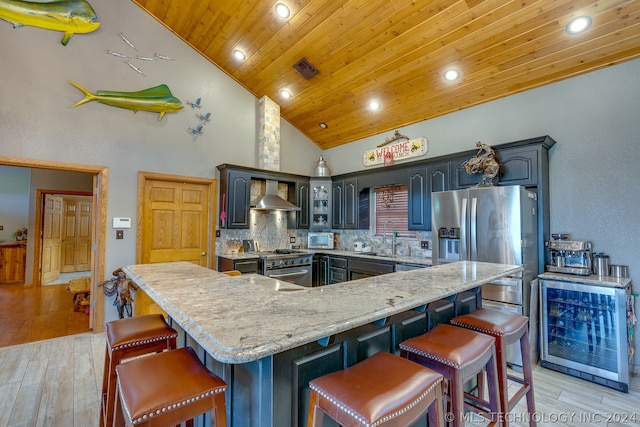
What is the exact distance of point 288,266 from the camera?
460cm

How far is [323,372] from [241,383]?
34 centimetres

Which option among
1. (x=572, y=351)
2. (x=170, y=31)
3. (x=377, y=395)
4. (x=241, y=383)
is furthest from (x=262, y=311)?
(x=170, y=31)

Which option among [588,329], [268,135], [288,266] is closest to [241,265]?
[288,266]

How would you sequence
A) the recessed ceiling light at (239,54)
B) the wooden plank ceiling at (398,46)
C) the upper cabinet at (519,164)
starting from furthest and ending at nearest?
the recessed ceiling light at (239,54), the upper cabinet at (519,164), the wooden plank ceiling at (398,46)

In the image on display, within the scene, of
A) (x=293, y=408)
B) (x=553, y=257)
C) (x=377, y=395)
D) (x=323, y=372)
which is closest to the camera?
(x=377, y=395)

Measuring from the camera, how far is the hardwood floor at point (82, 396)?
208 cm

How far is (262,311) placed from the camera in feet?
3.57

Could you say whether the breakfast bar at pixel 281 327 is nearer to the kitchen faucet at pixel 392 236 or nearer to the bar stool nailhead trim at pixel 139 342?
the bar stool nailhead trim at pixel 139 342

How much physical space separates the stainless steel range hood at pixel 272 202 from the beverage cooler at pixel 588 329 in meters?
3.43

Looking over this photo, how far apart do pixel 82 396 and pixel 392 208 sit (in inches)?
169

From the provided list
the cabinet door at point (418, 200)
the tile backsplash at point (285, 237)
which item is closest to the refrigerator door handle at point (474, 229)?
the cabinet door at point (418, 200)

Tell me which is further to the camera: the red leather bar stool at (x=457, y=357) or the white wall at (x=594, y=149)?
the white wall at (x=594, y=149)

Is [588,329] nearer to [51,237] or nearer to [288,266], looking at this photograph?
[288,266]

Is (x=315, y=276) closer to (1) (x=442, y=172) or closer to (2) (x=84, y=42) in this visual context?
(1) (x=442, y=172)
